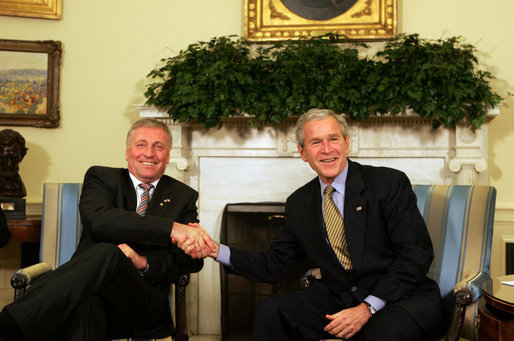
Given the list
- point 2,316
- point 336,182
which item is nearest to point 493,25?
point 336,182

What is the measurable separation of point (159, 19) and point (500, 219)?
311 cm

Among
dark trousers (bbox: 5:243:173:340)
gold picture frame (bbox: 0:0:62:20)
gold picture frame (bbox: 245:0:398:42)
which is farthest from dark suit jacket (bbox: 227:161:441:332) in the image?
gold picture frame (bbox: 0:0:62:20)

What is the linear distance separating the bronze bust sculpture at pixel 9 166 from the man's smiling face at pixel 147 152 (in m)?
1.37

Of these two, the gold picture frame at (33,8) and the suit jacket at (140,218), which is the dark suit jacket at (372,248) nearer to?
the suit jacket at (140,218)

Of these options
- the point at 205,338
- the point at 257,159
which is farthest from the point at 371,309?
the point at 205,338

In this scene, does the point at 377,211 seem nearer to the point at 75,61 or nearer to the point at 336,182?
the point at 336,182

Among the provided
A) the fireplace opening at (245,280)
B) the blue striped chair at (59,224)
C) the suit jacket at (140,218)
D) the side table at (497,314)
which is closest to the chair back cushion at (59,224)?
the blue striped chair at (59,224)

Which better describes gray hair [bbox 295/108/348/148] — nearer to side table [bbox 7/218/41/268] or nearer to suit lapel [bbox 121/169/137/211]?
suit lapel [bbox 121/169/137/211]

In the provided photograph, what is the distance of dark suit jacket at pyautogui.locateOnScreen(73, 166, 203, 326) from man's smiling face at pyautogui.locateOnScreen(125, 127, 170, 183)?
0.09 m

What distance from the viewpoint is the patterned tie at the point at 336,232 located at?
2.29 m

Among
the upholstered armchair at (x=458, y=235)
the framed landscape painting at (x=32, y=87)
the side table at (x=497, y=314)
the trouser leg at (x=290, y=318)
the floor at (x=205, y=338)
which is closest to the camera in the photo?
the side table at (x=497, y=314)

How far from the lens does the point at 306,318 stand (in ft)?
7.28

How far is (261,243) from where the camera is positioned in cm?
379

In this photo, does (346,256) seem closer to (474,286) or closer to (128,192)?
(474,286)
